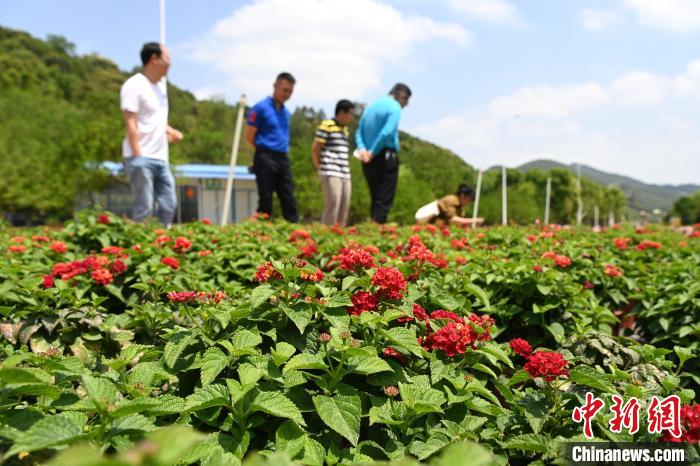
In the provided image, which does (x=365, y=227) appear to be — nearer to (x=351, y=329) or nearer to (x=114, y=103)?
(x=351, y=329)

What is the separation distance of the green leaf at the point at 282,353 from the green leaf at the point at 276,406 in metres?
0.11

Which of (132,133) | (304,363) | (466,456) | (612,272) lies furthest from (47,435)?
(132,133)

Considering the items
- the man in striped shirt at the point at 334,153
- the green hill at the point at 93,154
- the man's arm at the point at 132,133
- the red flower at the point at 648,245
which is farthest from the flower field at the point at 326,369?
the green hill at the point at 93,154

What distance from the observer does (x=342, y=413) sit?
5.02 feet

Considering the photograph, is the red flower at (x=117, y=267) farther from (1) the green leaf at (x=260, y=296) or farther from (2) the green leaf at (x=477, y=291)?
(2) the green leaf at (x=477, y=291)

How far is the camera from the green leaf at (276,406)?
144 centimetres

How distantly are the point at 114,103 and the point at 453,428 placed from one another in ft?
127

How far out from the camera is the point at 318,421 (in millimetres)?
1674

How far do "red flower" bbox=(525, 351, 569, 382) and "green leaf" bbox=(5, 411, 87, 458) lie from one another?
4.48ft

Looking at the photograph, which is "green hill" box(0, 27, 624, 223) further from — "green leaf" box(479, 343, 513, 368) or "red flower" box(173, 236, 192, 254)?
"green leaf" box(479, 343, 513, 368)

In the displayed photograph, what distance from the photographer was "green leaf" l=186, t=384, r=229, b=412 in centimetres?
145

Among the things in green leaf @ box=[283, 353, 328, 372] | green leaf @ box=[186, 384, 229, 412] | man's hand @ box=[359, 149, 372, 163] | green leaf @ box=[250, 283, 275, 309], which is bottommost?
green leaf @ box=[186, 384, 229, 412]

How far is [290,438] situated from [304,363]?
22cm

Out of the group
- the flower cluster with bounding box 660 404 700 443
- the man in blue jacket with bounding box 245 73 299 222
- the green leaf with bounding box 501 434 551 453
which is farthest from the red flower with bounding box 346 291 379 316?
the man in blue jacket with bounding box 245 73 299 222
